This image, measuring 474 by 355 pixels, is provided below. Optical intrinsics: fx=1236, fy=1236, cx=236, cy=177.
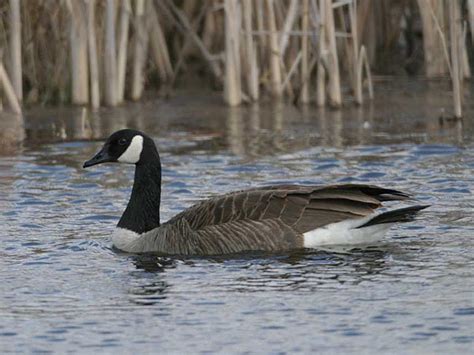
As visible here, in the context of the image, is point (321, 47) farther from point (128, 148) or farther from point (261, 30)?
point (128, 148)

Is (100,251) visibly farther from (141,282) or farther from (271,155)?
(271,155)

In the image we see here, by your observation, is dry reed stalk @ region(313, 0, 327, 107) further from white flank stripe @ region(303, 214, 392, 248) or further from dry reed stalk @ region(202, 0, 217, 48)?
white flank stripe @ region(303, 214, 392, 248)

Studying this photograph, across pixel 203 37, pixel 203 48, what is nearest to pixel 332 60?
pixel 203 48

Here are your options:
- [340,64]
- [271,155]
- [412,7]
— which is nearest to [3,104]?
[271,155]

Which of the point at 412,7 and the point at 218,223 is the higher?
the point at 412,7

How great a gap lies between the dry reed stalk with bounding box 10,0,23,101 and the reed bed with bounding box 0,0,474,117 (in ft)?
0.04

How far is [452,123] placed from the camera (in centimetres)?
1335

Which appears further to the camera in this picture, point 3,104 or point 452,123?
point 3,104

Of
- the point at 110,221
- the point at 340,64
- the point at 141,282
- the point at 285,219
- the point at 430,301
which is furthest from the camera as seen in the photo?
the point at 340,64

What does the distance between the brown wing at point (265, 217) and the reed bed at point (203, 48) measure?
4.26 metres

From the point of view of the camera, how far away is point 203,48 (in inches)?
599

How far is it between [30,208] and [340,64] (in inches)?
287

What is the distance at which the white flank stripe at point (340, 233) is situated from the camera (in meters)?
8.49

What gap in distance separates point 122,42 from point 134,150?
17.2 ft
